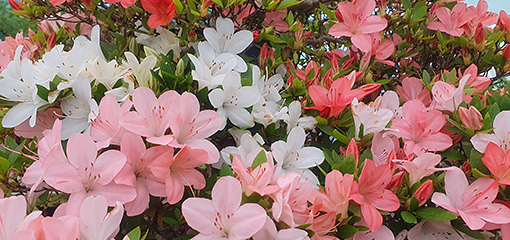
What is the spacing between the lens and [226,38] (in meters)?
1.05

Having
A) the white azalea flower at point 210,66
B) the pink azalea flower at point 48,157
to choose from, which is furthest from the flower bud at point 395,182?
the pink azalea flower at point 48,157

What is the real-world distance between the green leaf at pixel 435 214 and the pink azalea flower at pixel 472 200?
0.05ft

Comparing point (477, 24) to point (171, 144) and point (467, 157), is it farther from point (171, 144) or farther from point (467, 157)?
point (171, 144)

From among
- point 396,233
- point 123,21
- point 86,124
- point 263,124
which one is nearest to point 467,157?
point 396,233

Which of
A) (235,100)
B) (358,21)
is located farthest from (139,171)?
(358,21)

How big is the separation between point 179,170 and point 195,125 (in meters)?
0.10

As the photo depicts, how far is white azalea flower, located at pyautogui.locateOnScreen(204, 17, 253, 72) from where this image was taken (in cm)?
104

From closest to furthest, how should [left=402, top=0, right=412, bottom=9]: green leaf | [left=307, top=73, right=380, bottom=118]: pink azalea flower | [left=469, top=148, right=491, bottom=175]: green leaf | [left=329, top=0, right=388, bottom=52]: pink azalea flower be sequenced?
[left=469, top=148, right=491, bottom=175]: green leaf → [left=307, top=73, right=380, bottom=118]: pink azalea flower → [left=329, top=0, right=388, bottom=52]: pink azalea flower → [left=402, top=0, right=412, bottom=9]: green leaf

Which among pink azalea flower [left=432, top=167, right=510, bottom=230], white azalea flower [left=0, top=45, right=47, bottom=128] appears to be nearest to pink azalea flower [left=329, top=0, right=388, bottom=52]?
pink azalea flower [left=432, top=167, right=510, bottom=230]

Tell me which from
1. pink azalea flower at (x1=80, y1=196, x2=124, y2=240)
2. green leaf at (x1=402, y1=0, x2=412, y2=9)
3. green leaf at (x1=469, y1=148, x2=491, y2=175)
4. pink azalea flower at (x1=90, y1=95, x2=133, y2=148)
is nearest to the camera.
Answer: pink azalea flower at (x1=80, y1=196, x2=124, y2=240)

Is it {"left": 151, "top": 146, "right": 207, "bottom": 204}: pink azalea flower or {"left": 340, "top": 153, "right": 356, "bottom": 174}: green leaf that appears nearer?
{"left": 151, "top": 146, "right": 207, "bottom": 204}: pink azalea flower

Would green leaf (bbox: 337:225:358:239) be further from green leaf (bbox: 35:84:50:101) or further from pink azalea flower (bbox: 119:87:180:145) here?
green leaf (bbox: 35:84:50:101)

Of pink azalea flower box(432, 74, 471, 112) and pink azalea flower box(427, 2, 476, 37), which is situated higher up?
pink azalea flower box(427, 2, 476, 37)

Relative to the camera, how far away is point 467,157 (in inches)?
37.1
